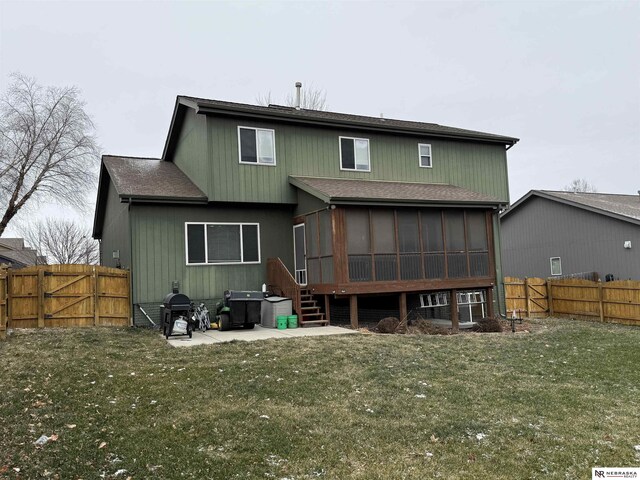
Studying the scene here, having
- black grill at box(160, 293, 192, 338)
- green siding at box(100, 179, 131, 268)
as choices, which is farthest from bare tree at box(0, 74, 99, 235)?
black grill at box(160, 293, 192, 338)

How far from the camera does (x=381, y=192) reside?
1496 cm

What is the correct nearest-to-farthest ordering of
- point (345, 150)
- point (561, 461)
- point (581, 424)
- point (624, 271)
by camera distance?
point (561, 461), point (581, 424), point (345, 150), point (624, 271)

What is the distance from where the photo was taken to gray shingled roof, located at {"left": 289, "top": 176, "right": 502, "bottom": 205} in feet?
45.5

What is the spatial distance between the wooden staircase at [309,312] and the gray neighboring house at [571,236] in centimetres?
1369

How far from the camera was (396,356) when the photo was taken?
9.75m

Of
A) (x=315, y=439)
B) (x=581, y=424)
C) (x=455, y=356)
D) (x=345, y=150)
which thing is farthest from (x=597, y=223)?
(x=315, y=439)

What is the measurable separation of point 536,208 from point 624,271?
17.4 ft

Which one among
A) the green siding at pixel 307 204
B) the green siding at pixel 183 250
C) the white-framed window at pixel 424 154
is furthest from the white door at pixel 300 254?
the white-framed window at pixel 424 154

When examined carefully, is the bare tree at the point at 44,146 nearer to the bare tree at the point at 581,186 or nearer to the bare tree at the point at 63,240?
the bare tree at the point at 63,240

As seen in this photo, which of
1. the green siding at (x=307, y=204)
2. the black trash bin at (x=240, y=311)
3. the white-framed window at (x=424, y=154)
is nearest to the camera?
the black trash bin at (x=240, y=311)

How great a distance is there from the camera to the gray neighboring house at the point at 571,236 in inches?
830

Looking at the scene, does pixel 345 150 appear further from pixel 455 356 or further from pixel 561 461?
pixel 561 461

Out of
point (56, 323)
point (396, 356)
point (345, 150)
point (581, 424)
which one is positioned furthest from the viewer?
point (345, 150)

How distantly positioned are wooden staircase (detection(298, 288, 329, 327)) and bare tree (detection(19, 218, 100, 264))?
35808mm
